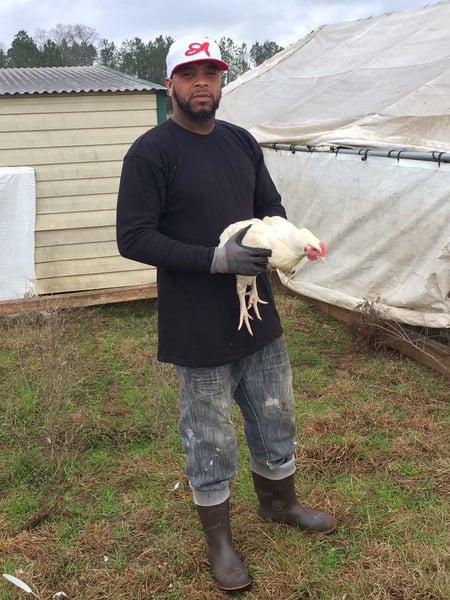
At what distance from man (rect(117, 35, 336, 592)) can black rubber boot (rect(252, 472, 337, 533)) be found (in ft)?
0.37

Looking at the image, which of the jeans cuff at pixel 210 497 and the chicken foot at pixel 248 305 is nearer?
the chicken foot at pixel 248 305

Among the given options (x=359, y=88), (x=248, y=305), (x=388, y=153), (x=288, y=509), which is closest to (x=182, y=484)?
(x=288, y=509)

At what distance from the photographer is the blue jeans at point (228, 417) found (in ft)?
8.00

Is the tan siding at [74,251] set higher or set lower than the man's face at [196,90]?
lower

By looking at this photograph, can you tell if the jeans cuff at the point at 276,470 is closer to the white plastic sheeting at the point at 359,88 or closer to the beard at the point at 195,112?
the beard at the point at 195,112

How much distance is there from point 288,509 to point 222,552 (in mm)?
431

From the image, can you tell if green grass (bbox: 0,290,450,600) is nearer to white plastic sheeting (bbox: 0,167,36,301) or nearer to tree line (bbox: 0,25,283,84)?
white plastic sheeting (bbox: 0,167,36,301)

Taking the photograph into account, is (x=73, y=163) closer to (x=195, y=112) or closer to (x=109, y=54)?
(x=195, y=112)

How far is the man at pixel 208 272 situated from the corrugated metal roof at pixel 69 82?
12.7 ft

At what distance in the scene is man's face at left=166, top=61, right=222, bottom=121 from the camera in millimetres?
2258

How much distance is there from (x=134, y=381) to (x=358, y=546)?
7.85ft

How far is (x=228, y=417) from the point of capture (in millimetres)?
2494

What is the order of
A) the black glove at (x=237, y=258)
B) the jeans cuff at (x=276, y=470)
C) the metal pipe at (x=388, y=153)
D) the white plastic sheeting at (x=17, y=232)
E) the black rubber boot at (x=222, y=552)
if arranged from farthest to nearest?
1. the white plastic sheeting at (x=17, y=232)
2. the metal pipe at (x=388, y=153)
3. the jeans cuff at (x=276, y=470)
4. the black rubber boot at (x=222, y=552)
5. the black glove at (x=237, y=258)

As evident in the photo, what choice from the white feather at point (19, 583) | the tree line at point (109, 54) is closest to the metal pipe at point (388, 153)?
the white feather at point (19, 583)
